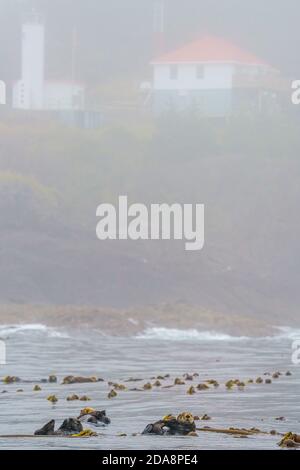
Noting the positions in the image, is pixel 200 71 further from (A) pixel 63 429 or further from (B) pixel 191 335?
(A) pixel 63 429

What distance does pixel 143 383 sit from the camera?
44719 mm

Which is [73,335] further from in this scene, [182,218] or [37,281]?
[182,218]

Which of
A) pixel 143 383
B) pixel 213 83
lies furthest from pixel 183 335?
pixel 213 83

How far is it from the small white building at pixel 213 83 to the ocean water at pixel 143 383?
151ft

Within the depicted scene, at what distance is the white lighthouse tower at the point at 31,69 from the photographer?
113 metres

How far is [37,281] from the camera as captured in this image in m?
81.5

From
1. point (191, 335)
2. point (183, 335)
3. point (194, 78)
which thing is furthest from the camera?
point (194, 78)

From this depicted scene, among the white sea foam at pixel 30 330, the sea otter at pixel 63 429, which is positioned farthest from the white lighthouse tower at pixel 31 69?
the sea otter at pixel 63 429

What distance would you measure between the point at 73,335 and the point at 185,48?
58854mm

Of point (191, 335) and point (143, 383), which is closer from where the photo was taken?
point (143, 383)

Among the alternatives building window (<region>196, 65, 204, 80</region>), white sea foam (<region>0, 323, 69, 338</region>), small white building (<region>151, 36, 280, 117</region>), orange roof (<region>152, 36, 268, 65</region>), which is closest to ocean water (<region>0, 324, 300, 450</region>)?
white sea foam (<region>0, 323, 69, 338</region>)

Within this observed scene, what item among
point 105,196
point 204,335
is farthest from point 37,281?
point 105,196

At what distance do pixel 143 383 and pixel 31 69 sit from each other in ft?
236
